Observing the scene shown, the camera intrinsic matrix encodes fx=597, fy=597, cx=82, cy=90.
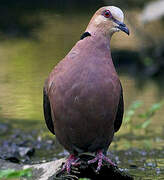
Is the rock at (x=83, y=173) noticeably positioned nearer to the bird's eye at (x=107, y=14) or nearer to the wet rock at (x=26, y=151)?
the bird's eye at (x=107, y=14)

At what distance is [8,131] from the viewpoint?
301 inches

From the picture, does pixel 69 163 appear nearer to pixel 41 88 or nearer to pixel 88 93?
pixel 88 93

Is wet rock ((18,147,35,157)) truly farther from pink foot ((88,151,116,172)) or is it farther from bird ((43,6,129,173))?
pink foot ((88,151,116,172))

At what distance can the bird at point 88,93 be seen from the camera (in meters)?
4.69

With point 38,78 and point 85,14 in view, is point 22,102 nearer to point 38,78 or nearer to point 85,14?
point 38,78

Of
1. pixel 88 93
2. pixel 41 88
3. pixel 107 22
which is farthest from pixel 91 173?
pixel 41 88

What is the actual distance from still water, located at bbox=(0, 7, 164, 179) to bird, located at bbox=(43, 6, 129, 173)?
3.16 feet

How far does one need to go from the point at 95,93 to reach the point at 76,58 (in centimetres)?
35

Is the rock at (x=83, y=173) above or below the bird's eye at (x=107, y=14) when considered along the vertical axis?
below

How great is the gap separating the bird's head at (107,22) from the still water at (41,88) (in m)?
1.50

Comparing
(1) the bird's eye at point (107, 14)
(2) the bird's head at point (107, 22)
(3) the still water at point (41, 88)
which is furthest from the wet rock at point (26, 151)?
(1) the bird's eye at point (107, 14)

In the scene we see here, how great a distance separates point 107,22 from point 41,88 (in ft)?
16.0

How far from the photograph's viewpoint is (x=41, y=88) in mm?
9805

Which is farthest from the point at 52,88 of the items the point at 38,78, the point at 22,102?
the point at 38,78
